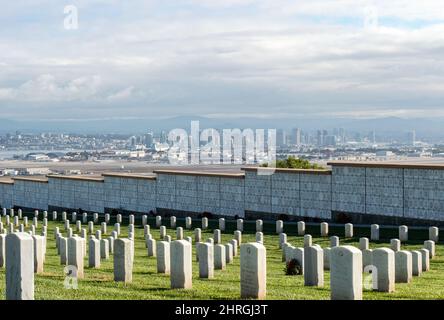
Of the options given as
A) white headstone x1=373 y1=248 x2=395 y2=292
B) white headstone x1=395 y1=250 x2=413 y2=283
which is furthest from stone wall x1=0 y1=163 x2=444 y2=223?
white headstone x1=373 y1=248 x2=395 y2=292

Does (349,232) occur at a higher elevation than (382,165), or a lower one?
lower

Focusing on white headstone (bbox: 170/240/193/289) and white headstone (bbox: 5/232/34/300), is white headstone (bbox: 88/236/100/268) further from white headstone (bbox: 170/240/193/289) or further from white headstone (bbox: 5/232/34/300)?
white headstone (bbox: 5/232/34/300)

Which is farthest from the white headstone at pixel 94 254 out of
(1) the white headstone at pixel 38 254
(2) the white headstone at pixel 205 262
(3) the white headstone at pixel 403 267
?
(3) the white headstone at pixel 403 267

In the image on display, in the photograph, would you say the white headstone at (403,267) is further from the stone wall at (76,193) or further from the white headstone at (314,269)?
the stone wall at (76,193)

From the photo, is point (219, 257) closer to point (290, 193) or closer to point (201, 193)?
point (290, 193)

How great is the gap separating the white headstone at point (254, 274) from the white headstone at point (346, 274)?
3.79ft

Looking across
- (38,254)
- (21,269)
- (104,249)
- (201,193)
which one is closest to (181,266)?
(21,269)

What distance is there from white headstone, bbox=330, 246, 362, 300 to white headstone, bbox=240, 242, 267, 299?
1156 millimetres

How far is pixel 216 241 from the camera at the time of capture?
28891 millimetres

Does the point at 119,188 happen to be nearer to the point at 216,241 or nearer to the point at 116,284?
the point at 216,241

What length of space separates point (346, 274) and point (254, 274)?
1490 millimetres

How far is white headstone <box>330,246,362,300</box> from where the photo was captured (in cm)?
1242
